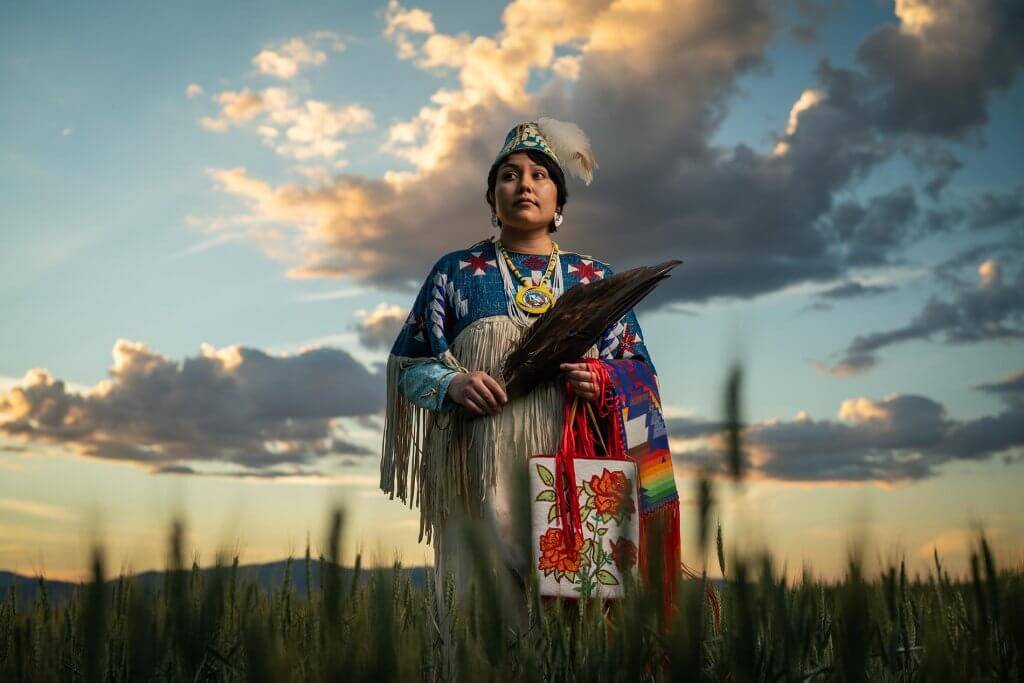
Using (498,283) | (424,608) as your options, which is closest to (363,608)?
(424,608)

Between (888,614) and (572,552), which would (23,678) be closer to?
(888,614)

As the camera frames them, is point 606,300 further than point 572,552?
Yes

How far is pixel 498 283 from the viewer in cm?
331

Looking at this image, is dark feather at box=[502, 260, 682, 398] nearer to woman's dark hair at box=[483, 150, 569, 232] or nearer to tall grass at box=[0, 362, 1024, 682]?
woman's dark hair at box=[483, 150, 569, 232]

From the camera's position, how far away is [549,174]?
134 inches

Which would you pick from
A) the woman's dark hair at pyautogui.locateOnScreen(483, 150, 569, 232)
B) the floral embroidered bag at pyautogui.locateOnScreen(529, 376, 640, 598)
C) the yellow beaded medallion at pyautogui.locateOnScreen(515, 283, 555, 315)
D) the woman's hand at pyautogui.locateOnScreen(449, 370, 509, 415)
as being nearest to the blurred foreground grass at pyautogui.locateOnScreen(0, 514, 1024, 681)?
the floral embroidered bag at pyautogui.locateOnScreen(529, 376, 640, 598)

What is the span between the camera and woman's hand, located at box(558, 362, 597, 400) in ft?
9.92

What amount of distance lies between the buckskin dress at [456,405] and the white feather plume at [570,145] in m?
0.35

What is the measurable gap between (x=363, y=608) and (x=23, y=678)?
55cm

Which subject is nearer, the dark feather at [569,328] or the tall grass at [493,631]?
the tall grass at [493,631]

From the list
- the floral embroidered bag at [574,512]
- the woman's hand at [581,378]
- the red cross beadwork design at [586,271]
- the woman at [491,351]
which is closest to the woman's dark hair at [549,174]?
the woman at [491,351]

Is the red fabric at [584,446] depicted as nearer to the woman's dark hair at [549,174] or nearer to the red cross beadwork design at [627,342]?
the red cross beadwork design at [627,342]

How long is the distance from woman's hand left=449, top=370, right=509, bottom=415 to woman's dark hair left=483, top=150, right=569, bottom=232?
800mm

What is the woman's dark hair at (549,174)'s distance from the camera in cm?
339
